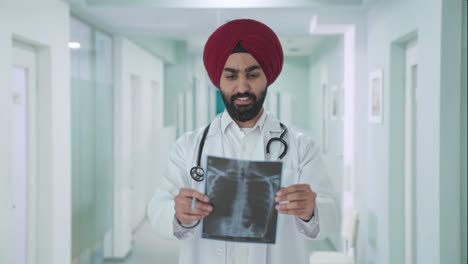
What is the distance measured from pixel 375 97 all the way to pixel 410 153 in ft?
2.05

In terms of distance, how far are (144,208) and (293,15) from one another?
13.3 feet

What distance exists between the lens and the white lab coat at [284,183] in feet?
5.58

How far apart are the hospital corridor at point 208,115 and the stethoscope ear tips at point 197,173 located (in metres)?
0.03

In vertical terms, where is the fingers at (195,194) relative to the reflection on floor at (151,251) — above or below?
above

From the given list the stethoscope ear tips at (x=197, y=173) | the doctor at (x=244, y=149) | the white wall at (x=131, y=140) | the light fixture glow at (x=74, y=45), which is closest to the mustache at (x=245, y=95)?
the doctor at (x=244, y=149)

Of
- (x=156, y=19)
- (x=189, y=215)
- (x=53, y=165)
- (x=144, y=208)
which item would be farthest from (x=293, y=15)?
(x=144, y=208)

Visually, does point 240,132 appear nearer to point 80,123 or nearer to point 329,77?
point 80,123

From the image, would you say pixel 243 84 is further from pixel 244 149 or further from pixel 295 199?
pixel 295 199

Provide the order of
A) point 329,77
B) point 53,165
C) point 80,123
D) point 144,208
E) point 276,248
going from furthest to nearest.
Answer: point 144,208 → point 329,77 → point 80,123 → point 53,165 → point 276,248

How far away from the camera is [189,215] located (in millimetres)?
1589

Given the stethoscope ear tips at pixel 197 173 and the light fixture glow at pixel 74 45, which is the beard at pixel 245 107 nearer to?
the stethoscope ear tips at pixel 197 173

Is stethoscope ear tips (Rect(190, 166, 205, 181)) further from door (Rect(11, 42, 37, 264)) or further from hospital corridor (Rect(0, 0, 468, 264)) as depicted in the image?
door (Rect(11, 42, 37, 264))

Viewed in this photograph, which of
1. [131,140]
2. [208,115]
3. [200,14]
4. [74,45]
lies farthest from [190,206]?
[131,140]

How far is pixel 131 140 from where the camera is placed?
263 inches
